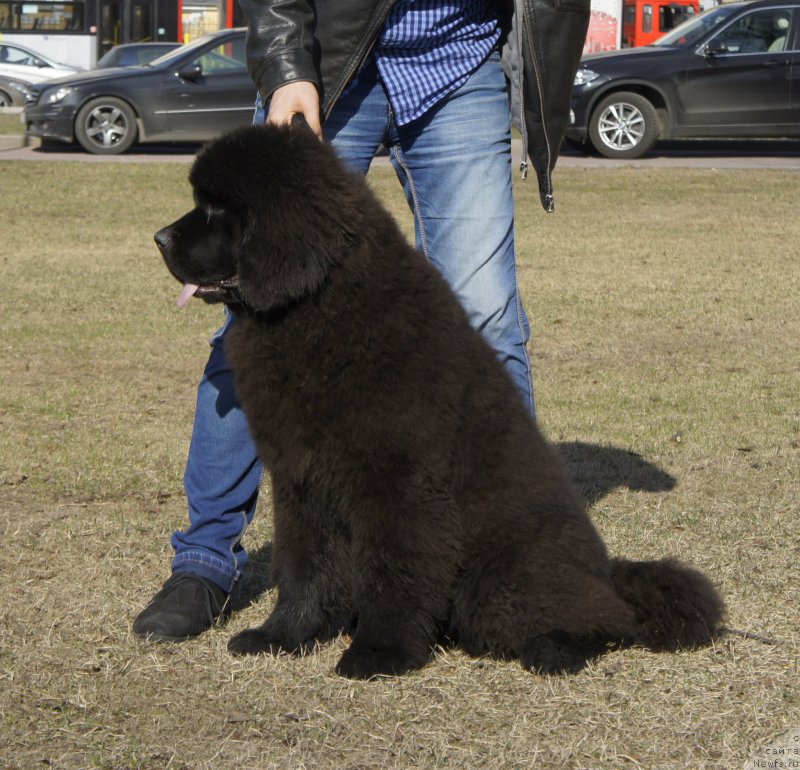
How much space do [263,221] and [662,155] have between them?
1344 cm

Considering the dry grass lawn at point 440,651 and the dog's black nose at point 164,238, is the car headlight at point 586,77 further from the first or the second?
the dog's black nose at point 164,238

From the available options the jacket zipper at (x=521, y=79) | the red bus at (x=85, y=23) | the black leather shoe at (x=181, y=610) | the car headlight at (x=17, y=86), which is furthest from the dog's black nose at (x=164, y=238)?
the red bus at (x=85, y=23)

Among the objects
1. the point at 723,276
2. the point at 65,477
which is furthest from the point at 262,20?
the point at 723,276

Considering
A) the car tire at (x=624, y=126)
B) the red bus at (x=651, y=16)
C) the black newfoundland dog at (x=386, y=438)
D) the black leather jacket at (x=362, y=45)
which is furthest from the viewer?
the red bus at (x=651, y=16)

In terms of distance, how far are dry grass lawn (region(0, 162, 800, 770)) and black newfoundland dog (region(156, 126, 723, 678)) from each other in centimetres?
14

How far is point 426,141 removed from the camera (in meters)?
3.49

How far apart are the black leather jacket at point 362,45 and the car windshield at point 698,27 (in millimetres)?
11666

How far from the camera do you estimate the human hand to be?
316 cm

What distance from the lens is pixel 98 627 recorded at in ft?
11.0

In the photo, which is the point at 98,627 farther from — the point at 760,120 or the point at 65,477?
the point at 760,120

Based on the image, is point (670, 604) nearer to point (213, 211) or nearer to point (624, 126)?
point (213, 211)

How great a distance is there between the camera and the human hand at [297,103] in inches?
124

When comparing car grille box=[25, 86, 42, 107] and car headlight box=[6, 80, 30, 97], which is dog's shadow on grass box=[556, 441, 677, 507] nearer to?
car grille box=[25, 86, 42, 107]

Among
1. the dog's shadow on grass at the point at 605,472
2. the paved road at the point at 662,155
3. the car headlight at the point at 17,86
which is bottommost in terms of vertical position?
the dog's shadow on grass at the point at 605,472
